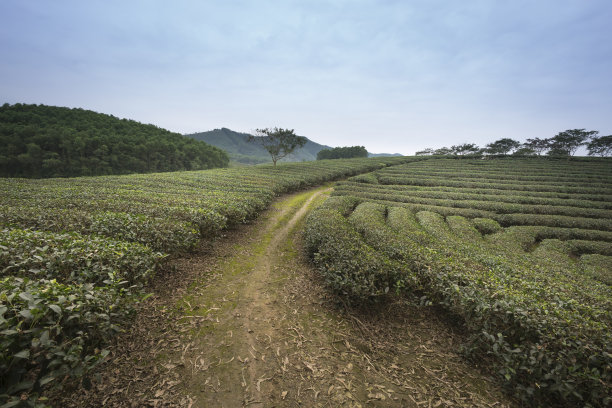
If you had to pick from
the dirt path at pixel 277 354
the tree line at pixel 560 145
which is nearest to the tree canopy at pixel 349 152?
the tree line at pixel 560 145

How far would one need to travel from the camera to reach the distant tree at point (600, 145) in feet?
180

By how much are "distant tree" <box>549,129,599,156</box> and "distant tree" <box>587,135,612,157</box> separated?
195 centimetres

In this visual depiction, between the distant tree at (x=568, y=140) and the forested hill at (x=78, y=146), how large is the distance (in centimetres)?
10834

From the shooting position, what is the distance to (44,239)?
18.3 feet

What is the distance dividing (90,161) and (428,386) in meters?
74.2

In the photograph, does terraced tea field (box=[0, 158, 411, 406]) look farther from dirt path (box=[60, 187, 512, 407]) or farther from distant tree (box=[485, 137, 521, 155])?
distant tree (box=[485, 137, 521, 155])

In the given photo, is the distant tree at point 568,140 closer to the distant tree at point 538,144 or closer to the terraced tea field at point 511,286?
the distant tree at point 538,144

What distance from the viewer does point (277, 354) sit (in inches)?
188

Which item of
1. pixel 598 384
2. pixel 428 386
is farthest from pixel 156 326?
pixel 598 384

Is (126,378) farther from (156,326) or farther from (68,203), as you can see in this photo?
(68,203)

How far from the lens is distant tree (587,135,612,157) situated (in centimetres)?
5494

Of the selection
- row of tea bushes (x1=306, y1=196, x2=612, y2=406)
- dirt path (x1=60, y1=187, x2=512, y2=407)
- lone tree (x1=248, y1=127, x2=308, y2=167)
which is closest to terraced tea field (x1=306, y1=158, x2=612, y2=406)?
row of tea bushes (x1=306, y1=196, x2=612, y2=406)

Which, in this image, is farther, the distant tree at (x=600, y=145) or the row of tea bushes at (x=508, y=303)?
the distant tree at (x=600, y=145)

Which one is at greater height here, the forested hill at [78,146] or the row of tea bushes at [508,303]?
the forested hill at [78,146]
